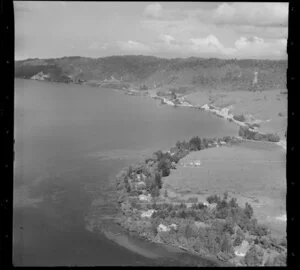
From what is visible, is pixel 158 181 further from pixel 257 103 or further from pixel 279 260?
pixel 257 103

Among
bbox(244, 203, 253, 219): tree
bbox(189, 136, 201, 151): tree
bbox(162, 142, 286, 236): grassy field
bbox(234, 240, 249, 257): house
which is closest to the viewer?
bbox(234, 240, 249, 257): house

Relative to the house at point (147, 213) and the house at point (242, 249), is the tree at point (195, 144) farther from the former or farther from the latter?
the house at point (242, 249)

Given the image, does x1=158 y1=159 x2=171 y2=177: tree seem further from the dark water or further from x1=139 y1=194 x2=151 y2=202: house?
x1=139 y1=194 x2=151 y2=202: house

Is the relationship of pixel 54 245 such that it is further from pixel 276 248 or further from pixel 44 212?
pixel 276 248

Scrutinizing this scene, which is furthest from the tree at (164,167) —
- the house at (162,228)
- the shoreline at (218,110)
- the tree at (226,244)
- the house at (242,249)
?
the shoreline at (218,110)

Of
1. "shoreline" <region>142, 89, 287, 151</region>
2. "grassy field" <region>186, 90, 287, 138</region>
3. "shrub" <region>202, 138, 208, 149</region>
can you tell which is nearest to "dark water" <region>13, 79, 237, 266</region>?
"shoreline" <region>142, 89, 287, 151</region>

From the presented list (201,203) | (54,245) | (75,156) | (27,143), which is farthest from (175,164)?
(54,245)

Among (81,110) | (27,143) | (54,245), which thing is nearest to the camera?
(54,245)
